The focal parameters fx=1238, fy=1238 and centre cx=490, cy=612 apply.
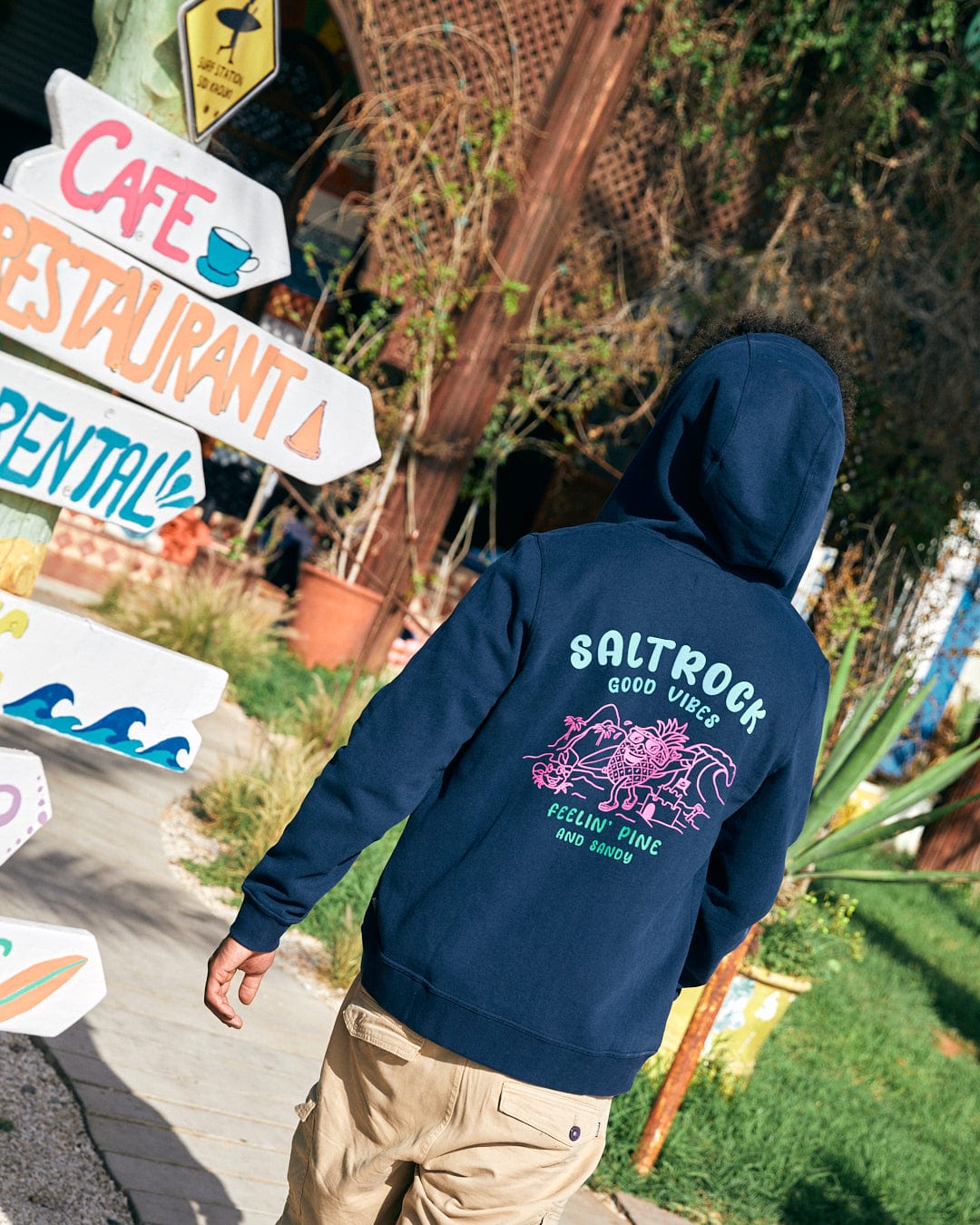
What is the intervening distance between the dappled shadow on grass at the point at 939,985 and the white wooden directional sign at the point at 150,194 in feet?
19.2

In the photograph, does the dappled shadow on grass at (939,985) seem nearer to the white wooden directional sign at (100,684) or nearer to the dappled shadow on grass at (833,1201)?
the dappled shadow on grass at (833,1201)

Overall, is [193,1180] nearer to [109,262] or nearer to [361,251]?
[109,262]

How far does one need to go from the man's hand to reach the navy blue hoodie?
0.09 feet

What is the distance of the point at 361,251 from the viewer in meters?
8.99

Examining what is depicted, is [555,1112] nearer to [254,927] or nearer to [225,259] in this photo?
[254,927]

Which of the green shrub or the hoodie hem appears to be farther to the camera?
the green shrub

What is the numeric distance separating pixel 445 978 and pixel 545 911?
16cm

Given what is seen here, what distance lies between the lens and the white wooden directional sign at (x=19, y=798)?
188cm

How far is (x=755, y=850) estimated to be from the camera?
1.91m

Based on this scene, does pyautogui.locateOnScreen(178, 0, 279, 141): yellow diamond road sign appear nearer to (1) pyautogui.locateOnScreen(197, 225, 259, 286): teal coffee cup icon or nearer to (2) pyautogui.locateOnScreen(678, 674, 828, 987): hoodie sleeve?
(1) pyautogui.locateOnScreen(197, 225, 259, 286): teal coffee cup icon

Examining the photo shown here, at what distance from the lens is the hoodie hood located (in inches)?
69.5

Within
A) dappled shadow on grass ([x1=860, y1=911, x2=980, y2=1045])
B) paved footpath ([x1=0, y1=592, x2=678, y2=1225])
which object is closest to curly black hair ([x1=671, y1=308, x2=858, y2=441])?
paved footpath ([x1=0, y1=592, x2=678, y2=1225])

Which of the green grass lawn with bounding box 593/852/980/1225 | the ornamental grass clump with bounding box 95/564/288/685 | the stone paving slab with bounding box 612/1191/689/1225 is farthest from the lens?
the ornamental grass clump with bounding box 95/564/288/685

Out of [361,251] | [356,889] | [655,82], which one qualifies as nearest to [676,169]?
[655,82]
